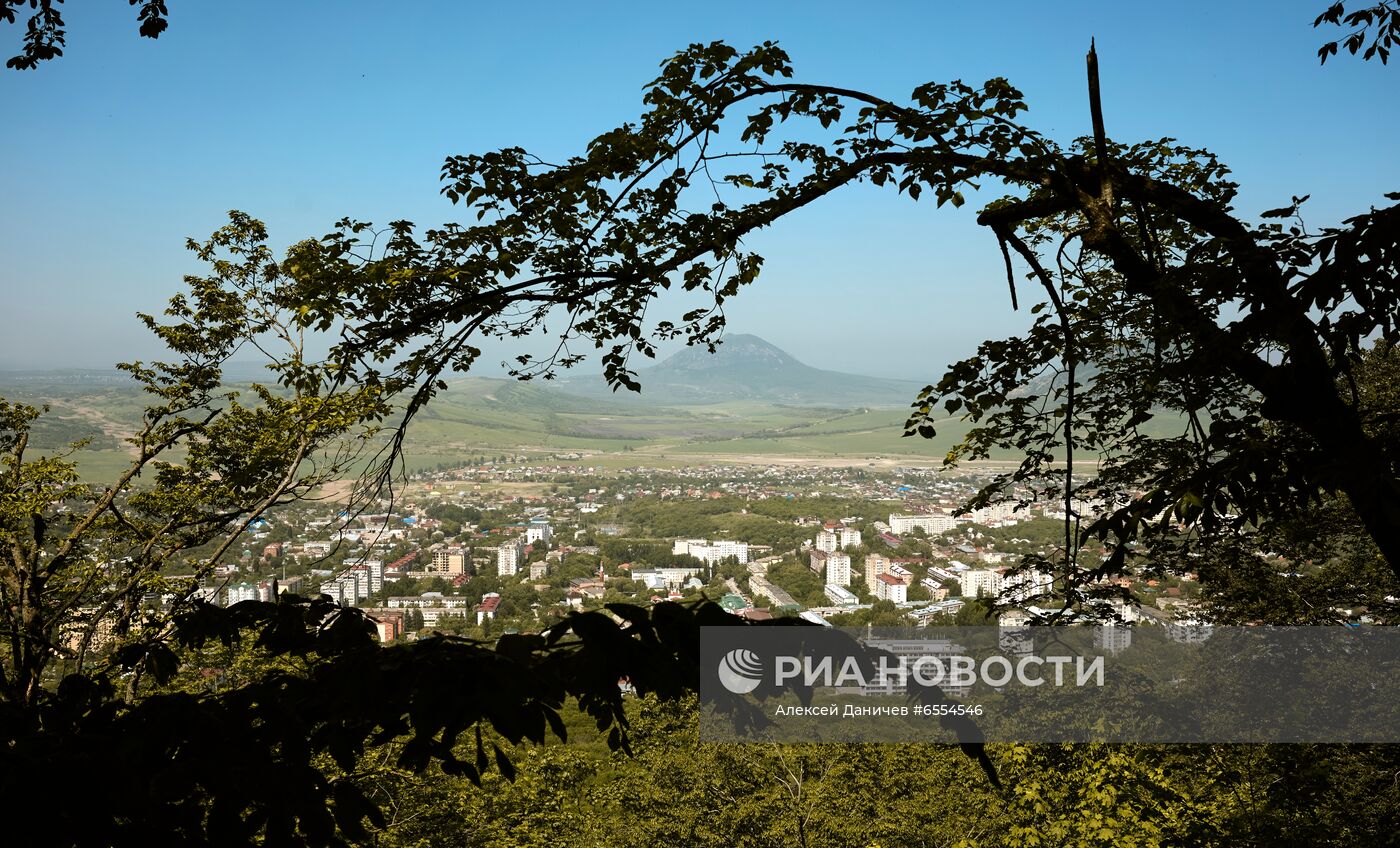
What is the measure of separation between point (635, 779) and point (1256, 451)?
15738 mm

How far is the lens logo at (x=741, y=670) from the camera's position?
5.42ft

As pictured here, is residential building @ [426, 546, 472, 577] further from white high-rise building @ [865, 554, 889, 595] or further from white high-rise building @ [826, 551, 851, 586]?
white high-rise building @ [865, 554, 889, 595]

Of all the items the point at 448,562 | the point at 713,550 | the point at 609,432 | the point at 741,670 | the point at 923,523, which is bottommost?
the point at 713,550

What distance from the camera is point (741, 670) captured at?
70.7 inches

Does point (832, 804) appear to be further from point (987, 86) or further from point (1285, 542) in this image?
point (987, 86)

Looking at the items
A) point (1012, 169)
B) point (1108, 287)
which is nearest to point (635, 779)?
point (1108, 287)

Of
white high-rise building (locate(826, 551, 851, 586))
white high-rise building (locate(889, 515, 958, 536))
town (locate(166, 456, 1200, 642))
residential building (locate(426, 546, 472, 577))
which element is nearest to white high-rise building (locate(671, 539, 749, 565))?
town (locate(166, 456, 1200, 642))

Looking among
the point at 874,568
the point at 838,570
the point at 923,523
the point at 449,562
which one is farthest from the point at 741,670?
the point at 923,523

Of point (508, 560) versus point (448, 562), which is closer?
point (448, 562)

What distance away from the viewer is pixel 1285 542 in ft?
23.6

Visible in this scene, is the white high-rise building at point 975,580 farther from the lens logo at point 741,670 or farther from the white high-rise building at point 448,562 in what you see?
the lens logo at point 741,670

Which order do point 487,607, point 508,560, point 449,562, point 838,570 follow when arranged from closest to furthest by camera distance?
point 487,607, point 449,562, point 508,560, point 838,570

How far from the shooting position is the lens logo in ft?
5.42

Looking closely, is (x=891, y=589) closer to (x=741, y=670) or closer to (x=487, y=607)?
(x=487, y=607)
